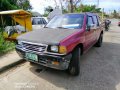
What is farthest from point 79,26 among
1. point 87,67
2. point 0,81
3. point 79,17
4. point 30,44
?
point 0,81

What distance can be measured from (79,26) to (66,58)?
1.54m

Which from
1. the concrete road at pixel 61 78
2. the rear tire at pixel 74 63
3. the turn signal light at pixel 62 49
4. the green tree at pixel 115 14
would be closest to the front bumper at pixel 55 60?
the turn signal light at pixel 62 49

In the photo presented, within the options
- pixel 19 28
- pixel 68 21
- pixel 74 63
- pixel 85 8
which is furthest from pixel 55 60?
pixel 85 8

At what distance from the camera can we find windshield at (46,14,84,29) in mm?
4930

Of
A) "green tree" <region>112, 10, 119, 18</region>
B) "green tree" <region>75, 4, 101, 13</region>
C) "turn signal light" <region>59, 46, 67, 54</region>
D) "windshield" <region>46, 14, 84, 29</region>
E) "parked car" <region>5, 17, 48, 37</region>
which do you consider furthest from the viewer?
"green tree" <region>112, 10, 119, 18</region>

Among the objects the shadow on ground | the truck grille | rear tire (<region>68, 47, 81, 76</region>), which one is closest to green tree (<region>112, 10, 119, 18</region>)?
the shadow on ground

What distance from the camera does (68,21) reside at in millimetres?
5195

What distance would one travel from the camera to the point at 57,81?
3969 millimetres

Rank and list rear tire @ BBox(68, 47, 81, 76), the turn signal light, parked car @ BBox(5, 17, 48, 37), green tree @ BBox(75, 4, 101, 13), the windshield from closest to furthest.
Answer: the turn signal light < rear tire @ BBox(68, 47, 81, 76) < the windshield < parked car @ BBox(5, 17, 48, 37) < green tree @ BBox(75, 4, 101, 13)

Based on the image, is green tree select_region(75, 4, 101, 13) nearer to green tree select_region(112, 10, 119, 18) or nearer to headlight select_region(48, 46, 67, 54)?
headlight select_region(48, 46, 67, 54)

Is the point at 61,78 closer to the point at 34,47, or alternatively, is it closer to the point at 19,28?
the point at 34,47

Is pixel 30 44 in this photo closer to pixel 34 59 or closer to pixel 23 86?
pixel 34 59

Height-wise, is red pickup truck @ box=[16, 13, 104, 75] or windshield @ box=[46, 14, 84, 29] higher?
windshield @ box=[46, 14, 84, 29]

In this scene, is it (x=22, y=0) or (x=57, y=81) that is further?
(x=22, y=0)
